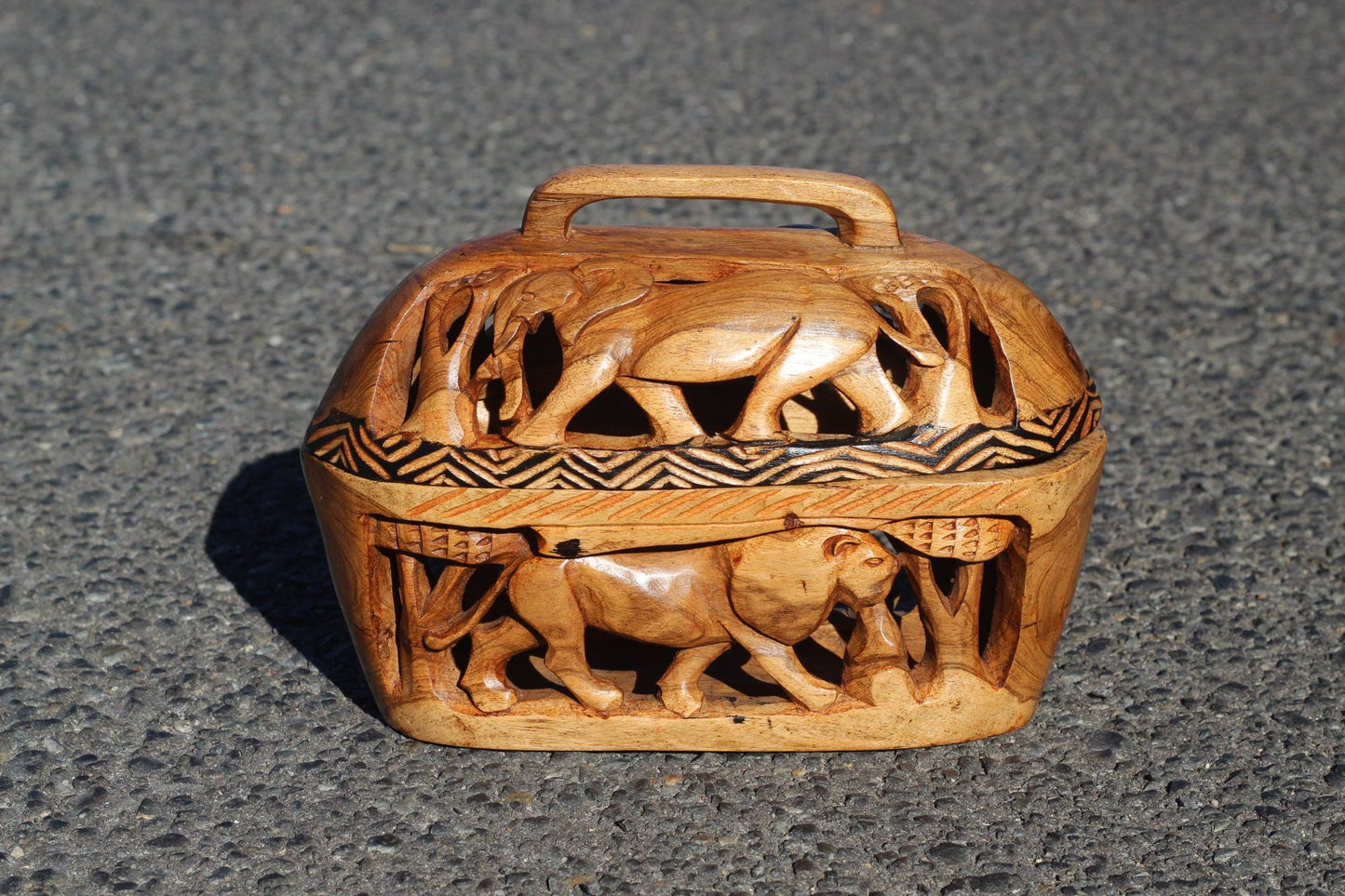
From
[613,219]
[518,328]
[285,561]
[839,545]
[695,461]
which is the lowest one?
[285,561]

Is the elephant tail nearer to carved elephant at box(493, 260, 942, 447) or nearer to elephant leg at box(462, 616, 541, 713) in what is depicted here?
elephant leg at box(462, 616, 541, 713)

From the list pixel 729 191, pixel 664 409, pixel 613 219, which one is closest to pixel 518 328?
pixel 664 409

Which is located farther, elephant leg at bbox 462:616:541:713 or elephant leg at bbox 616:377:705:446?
elephant leg at bbox 462:616:541:713

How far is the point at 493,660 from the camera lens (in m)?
1.99

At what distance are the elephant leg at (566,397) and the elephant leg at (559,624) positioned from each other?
0.53 feet

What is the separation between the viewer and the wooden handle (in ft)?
6.35

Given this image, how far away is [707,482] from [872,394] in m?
0.23

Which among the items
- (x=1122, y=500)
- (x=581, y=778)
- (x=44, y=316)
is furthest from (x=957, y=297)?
(x=44, y=316)

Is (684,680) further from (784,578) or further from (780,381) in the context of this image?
(780,381)

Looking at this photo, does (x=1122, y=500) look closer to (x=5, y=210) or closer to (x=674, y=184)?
(x=674, y=184)

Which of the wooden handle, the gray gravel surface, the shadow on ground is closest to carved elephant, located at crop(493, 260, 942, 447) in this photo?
the wooden handle

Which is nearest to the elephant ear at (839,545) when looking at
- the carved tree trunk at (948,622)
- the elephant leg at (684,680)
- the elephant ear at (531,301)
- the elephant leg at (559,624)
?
the carved tree trunk at (948,622)

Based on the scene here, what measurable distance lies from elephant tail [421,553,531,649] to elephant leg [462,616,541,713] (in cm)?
3

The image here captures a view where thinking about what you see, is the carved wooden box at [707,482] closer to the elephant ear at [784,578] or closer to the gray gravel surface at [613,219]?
the elephant ear at [784,578]
